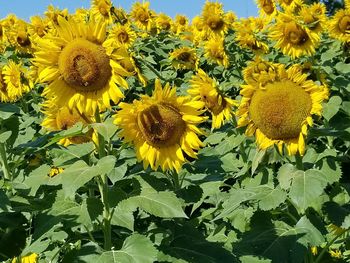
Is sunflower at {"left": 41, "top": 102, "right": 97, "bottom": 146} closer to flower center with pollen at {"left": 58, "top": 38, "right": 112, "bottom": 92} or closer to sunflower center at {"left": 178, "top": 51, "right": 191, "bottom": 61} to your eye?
flower center with pollen at {"left": 58, "top": 38, "right": 112, "bottom": 92}

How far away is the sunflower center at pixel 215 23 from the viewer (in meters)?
7.77

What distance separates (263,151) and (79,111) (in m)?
0.87

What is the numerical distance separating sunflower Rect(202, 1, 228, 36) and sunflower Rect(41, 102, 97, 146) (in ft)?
14.7

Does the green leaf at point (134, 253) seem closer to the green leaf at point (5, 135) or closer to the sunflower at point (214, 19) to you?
the green leaf at point (5, 135)

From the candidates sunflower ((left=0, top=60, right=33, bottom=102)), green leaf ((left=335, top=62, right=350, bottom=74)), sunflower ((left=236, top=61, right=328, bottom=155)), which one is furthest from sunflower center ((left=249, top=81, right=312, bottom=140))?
sunflower ((left=0, top=60, right=33, bottom=102))

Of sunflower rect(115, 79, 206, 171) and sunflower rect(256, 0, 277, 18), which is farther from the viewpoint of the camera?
sunflower rect(256, 0, 277, 18)

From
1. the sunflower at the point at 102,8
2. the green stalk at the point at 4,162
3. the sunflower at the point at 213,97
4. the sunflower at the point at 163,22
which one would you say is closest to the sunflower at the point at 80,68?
the green stalk at the point at 4,162

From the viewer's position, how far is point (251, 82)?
122 inches

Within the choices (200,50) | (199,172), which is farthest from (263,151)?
(200,50)

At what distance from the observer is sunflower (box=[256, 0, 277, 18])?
A: 25.8ft

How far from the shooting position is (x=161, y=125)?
9.36 feet

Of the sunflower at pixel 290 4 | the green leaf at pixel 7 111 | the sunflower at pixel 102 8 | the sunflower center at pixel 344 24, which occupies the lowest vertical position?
the green leaf at pixel 7 111

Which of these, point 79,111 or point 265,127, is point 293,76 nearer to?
point 265,127

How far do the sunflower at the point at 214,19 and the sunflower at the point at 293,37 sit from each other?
72.9 inches
